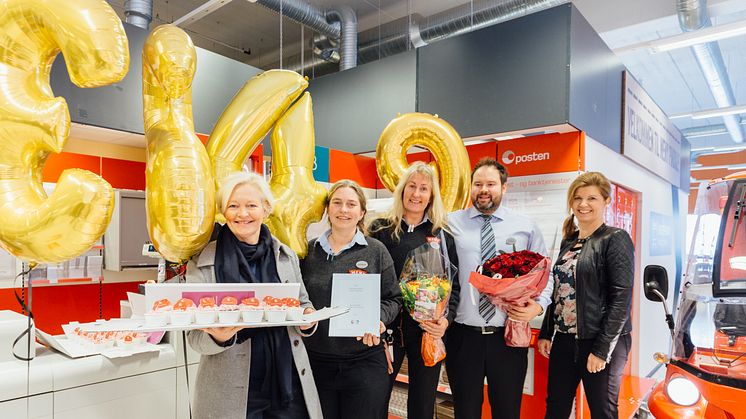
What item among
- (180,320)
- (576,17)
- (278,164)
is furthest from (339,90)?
(180,320)

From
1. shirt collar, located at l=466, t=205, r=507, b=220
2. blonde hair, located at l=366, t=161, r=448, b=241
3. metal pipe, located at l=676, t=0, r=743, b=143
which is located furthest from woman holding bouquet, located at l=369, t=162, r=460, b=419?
metal pipe, located at l=676, t=0, r=743, b=143

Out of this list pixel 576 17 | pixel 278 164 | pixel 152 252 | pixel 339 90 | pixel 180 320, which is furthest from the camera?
pixel 339 90

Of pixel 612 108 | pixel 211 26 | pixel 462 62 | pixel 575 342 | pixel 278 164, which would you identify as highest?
pixel 211 26

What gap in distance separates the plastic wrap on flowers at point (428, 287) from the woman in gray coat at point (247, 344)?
51cm

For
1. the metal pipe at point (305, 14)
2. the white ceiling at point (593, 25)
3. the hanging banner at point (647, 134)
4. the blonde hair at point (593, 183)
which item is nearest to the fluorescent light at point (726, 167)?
the white ceiling at point (593, 25)

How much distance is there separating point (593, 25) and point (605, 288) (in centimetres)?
420

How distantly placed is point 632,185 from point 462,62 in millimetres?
2097

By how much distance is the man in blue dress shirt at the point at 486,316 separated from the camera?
2.32 m

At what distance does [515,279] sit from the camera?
2121 millimetres

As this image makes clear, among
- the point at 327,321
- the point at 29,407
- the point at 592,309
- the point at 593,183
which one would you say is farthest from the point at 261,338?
the point at 593,183

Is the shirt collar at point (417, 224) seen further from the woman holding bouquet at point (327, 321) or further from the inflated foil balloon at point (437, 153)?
the inflated foil balloon at point (437, 153)

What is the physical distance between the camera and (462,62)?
394 cm

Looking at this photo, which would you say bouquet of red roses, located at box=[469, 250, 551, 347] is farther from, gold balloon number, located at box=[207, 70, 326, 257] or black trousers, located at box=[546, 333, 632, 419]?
gold balloon number, located at box=[207, 70, 326, 257]

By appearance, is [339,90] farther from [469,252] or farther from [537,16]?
[469,252]
